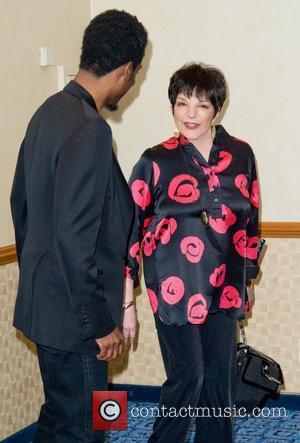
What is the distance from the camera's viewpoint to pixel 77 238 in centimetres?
222

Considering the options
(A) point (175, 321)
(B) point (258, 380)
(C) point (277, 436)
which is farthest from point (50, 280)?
(C) point (277, 436)

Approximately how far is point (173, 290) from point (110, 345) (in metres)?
0.82

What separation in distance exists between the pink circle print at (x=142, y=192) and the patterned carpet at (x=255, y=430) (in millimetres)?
1294

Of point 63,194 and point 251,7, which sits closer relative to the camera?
point 63,194

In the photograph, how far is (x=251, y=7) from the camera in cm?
409

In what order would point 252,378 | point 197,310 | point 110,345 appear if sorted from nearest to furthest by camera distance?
1. point 110,345
2. point 197,310
3. point 252,378

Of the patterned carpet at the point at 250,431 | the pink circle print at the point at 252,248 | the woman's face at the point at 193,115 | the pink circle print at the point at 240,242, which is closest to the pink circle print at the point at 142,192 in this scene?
the woman's face at the point at 193,115

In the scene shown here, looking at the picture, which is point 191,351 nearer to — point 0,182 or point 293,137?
point 0,182

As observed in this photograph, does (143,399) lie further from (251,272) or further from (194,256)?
(194,256)

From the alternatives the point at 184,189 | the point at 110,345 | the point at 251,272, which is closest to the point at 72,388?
the point at 110,345

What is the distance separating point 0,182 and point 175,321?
1.01 metres

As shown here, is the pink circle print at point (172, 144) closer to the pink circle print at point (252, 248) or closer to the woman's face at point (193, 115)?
the woman's face at point (193, 115)

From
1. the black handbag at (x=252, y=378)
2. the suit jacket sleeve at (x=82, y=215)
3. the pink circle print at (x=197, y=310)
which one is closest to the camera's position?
the suit jacket sleeve at (x=82, y=215)

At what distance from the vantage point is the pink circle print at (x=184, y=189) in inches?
124
